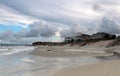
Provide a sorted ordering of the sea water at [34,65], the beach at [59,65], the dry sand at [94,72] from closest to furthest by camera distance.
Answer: the dry sand at [94,72]
the beach at [59,65]
the sea water at [34,65]

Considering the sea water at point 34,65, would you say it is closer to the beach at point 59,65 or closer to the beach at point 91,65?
the beach at point 59,65

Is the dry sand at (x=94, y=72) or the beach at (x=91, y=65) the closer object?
the dry sand at (x=94, y=72)

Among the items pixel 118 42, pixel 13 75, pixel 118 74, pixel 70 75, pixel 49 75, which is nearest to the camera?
pixel 118 74

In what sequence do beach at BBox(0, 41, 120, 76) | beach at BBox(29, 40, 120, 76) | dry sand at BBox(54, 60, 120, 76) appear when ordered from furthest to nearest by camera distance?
beach at BBox(0, 41, 120, 76)
beach at BBox(29, 40, 120, 76)
dry sand at BBox(54, 60, 120, 76)

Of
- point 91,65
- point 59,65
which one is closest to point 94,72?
point 91,65

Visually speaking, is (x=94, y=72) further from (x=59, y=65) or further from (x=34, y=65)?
(x=34, y=65)

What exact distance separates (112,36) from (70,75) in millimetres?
93905

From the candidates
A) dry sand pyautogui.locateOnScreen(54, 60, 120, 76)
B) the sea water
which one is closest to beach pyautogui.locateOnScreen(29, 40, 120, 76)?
dry sand pyautogui.locateOnScreen(54, 60, 120, 76)

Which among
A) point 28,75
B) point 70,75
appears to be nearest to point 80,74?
point 70,75

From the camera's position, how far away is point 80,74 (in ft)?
29.6

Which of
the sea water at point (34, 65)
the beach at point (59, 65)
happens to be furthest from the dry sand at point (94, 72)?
the sea water at point (34, 65)

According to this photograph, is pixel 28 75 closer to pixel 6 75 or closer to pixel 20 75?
pixel 20 75

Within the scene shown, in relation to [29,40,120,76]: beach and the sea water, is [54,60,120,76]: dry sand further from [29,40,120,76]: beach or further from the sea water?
the sea water

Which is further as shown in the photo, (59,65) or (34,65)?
(34,65)
